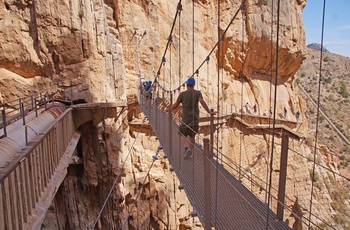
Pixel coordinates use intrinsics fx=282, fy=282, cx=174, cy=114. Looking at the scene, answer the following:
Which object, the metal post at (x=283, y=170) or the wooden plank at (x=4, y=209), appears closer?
the metal post at (x=283, y=170)

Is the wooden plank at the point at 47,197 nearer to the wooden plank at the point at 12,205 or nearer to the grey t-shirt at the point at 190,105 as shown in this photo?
the wooden plank at the point at 12,205

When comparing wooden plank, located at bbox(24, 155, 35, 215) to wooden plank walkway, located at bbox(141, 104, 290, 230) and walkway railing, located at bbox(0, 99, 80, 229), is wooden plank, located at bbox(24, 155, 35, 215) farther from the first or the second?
wooden plank walkway, located at bbox(141, 104, 290, 230)

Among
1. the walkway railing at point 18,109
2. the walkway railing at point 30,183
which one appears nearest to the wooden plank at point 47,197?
the walkway railing at point 30,183

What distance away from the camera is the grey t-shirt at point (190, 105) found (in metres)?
2.94

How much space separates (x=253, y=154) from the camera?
10.7 metres

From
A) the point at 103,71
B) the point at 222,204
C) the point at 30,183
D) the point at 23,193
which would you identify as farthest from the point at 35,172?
the point at 103,71

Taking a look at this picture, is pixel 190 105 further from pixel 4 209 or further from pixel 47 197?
pixel 4 209

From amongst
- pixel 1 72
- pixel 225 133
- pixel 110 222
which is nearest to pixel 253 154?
pixel 225 133

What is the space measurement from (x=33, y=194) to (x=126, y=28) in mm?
6645

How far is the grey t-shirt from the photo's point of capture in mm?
2941

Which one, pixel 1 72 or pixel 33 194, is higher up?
pixel 1 72

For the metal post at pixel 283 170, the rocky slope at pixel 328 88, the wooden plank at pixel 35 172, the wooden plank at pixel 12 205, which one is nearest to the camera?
the metal post at pixel 283 170

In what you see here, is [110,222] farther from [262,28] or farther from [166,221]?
[262,28]

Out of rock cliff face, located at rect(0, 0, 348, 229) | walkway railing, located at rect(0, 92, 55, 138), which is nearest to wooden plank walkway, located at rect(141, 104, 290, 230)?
walkway railing, located at rect(0, 92, 55, 138)
